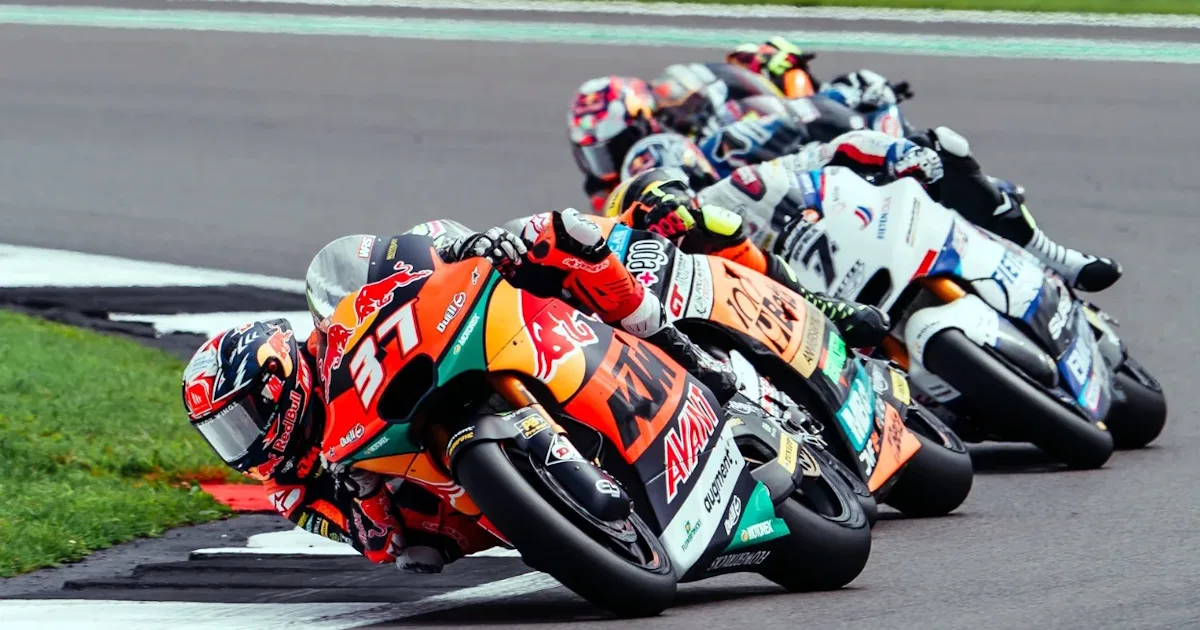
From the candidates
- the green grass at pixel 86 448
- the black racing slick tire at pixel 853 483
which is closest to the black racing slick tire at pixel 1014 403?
the black racing slick tire at pixel 853 483

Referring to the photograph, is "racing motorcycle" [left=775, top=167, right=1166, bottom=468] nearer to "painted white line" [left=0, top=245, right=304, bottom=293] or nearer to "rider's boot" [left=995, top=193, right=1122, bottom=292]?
"rider's boot" [left=995, top=193, right=1122, bottom=292]

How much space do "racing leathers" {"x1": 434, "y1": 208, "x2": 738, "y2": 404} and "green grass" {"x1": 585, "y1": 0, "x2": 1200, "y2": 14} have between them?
11213 millimetres

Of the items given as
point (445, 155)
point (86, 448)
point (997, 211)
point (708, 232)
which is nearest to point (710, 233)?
point (708, 232)

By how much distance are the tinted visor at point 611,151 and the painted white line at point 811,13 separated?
707 centimetres

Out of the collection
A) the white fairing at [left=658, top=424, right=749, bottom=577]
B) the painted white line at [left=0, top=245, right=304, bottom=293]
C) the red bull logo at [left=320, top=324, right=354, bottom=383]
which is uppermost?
the red bull logo at [left=320, top=324, right=354, bottom=383]

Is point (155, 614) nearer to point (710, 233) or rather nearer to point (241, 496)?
point (241, 496)

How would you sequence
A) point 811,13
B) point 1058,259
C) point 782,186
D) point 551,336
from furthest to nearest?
point 811,13 < point 1058,259 < point 782,186 < point 551,336

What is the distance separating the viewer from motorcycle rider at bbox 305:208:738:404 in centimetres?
505

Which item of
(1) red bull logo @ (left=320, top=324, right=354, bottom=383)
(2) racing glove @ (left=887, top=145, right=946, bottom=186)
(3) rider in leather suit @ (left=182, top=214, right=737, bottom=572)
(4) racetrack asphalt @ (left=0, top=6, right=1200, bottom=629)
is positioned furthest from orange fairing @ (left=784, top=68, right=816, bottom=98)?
(1) red bull logo @ (left=320, top=324, right=354, bottom=383)

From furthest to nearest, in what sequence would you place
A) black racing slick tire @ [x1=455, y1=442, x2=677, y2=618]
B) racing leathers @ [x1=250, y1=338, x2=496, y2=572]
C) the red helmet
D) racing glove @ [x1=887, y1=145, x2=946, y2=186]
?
the red helmet < racing glove @ [x1=887, y1=145, x2=946, y2=186] < racing leathers @ [x1=250, y1=338, x2=496, y2=572] < black racing slick tire @ [x1=455, y1=442, x2=677, y2=618]

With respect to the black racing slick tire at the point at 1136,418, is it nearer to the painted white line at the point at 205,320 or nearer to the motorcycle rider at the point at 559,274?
the motorcycle rider at the point at 559,274

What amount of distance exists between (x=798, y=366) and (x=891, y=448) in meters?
0.43

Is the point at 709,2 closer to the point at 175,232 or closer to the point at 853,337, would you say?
the point at 175,232

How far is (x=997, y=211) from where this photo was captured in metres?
8.34
